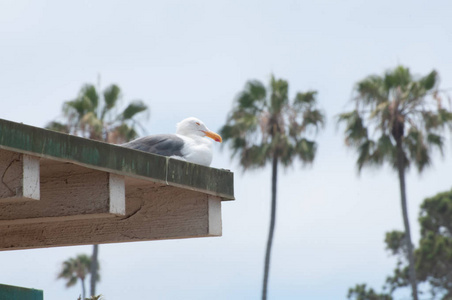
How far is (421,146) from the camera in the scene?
3012 cm

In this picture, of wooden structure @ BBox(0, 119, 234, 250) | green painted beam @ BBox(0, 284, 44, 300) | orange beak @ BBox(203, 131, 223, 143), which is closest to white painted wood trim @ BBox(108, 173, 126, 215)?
wooden structure @ BBox(0, 119, 234, 250)

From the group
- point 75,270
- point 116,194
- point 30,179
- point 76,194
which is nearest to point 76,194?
point 76,194

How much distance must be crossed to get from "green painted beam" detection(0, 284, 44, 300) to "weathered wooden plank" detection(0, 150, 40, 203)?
0.77 metres

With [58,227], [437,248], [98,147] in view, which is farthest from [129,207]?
[437,248]

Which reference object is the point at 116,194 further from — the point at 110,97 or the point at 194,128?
the point at 110,97

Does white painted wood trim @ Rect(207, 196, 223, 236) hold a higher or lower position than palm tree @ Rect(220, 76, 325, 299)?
lower

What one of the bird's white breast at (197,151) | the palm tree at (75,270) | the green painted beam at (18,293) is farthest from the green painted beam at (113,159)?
the palm tree at (75,270)

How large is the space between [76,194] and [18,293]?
625 mm

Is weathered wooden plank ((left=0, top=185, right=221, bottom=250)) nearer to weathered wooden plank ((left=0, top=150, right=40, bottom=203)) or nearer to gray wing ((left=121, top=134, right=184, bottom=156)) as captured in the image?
weathered wooden plank ((left=0, top=150, right=40, bottom=203))

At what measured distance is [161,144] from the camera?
6844mm

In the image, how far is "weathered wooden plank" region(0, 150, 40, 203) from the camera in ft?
13.6

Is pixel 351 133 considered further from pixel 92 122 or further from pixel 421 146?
pixel 92 122

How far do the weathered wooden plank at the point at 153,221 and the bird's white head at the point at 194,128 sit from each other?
8.60 ft

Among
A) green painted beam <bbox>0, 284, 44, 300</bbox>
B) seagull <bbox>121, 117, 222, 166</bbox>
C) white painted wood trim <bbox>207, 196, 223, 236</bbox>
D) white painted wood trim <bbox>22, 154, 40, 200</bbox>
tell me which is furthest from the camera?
seagull <bbox>121, 117, 222, 166</bbox>
